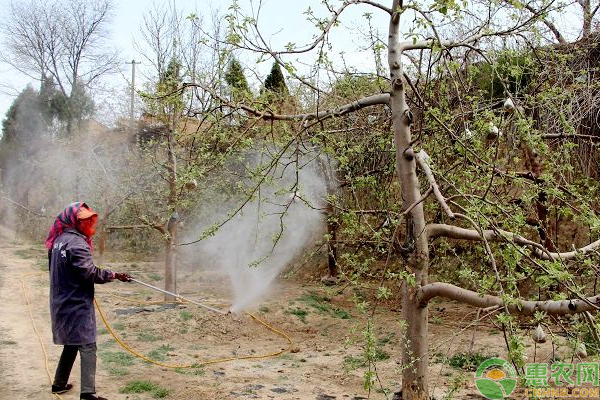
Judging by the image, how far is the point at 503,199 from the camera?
13.3 ft

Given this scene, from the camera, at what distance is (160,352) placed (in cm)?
636

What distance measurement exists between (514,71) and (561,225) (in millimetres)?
5720

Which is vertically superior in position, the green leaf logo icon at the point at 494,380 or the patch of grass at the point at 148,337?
the patch of grass at the point at 148,337

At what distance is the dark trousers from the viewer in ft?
14.8

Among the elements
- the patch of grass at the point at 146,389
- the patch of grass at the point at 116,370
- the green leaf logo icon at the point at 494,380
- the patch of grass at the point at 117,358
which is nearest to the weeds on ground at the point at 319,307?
the patch of grass at the point at 117,358

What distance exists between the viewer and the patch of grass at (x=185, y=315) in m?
7.68

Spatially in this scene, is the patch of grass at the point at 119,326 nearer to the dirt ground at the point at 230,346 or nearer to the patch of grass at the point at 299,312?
the dirt ground at the point at 230,346

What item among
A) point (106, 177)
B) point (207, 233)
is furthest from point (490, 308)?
point (106, 177)

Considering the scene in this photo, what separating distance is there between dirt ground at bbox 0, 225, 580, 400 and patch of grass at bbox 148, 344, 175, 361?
13mm

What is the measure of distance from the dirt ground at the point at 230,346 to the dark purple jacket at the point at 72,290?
620 millimetres

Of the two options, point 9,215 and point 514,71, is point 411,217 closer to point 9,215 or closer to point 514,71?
point 514,71

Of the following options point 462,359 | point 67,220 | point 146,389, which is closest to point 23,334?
point 146,389

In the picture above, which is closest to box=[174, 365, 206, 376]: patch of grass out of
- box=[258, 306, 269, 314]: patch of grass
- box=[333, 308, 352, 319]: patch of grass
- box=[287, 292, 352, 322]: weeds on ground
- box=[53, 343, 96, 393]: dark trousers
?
box=[53, 343, 96, 393]: dark trousers

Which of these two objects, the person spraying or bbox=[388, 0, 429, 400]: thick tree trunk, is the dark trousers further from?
bbox=[388, 0, 429, 400]: thick tree trunk
